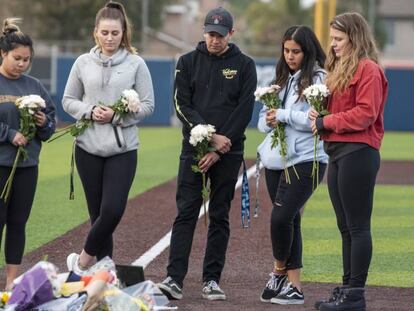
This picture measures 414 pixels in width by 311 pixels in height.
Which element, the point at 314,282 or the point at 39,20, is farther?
the point at 39,20

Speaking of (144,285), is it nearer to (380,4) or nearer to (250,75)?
(250,75)

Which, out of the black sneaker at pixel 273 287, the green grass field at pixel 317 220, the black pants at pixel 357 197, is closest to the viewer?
the black pants at pixel 357 197

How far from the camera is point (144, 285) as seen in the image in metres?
7.16

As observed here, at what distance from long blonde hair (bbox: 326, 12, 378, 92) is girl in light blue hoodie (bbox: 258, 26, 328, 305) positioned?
1.74 feet

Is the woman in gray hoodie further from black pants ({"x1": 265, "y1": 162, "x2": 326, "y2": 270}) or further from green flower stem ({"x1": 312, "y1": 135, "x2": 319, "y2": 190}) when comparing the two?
green flower stem ({"x1": 312, "y1": 135, "x2": 319, "y2": 190})

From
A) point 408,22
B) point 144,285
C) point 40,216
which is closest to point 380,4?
point 408,22

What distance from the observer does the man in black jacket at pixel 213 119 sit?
8469 millimetres

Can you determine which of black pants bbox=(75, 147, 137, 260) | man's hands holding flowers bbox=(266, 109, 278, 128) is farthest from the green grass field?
black pants bbox=(75, 147, 137, 260)

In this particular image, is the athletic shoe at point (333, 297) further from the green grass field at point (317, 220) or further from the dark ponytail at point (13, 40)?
the dark ponytail at point (13, 40)

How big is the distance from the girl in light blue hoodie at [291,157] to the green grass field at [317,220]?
1044 millimetres

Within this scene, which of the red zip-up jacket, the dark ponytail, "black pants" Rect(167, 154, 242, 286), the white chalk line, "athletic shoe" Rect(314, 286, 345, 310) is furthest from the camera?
the white chalk line

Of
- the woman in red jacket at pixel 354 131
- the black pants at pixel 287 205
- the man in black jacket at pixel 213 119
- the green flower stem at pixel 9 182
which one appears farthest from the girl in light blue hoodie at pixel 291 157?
the green flower stem at pixel 9 182

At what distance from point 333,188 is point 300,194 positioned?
413mm

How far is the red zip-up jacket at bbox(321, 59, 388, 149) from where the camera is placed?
7680 millimetres
